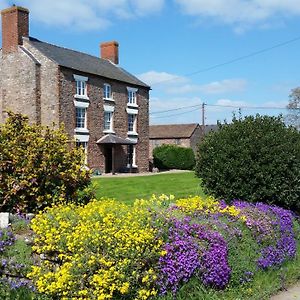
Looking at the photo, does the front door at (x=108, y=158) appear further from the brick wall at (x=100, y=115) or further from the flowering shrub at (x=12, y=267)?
the flowering shrub at (x=12, y=267)

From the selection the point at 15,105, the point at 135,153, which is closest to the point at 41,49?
the point at 15,105

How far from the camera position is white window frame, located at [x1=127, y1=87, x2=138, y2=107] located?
1462 inches

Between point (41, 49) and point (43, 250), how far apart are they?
91.8ft

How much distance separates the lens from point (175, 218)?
604 cm

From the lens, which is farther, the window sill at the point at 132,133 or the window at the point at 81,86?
the window sill at the point at 132,133

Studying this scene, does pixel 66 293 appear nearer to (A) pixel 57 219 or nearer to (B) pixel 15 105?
(A) pixel 57 219

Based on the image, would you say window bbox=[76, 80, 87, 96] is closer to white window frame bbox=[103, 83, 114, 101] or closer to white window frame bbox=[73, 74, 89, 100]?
white window frame bbox=[73, 74, 89, 100]

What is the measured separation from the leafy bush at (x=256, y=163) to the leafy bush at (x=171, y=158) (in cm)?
3455

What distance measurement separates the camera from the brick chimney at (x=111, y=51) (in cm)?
4072

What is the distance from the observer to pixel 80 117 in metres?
32.1

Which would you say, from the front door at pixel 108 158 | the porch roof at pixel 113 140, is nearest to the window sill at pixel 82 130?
the porch roof at pixel 113 140

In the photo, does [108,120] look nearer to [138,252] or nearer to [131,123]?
[131,123]

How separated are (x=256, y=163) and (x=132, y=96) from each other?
29912 mm

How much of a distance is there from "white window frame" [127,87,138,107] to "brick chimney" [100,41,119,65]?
4.68 metres
